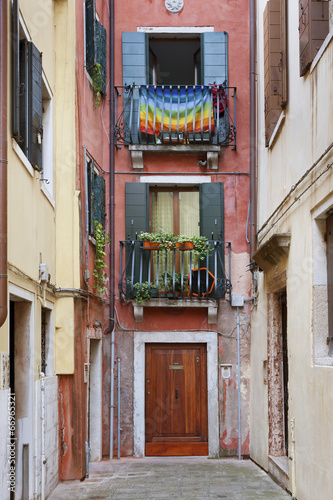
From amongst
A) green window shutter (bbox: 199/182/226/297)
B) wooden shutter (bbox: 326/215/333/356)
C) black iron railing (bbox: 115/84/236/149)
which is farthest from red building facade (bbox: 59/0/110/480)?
wooden shutter (bbox: 326/215/333/356)

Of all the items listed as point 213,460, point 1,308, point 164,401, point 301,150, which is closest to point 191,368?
point 164,401

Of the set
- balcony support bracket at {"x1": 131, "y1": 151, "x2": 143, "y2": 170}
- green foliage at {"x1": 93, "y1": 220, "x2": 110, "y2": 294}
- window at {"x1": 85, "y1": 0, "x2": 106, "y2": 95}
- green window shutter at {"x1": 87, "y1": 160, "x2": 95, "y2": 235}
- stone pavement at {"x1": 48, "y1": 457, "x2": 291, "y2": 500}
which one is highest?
window at {"x1": 85, "y1": 0, "x2": 106, "y2": 95}

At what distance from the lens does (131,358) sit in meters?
13.2

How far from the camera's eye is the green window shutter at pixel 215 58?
1358cm

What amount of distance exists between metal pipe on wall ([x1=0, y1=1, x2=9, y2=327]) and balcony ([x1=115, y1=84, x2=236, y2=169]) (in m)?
6.72

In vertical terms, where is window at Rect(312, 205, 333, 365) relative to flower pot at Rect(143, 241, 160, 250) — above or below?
below

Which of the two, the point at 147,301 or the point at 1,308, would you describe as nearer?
the point at 1,308

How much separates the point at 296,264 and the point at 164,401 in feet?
16.5

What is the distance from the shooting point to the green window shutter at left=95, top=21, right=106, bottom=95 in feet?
40.7

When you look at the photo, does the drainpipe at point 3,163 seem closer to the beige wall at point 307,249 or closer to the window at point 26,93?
the window at point 26,93

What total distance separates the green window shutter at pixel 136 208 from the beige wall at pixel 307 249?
3060 millimetres

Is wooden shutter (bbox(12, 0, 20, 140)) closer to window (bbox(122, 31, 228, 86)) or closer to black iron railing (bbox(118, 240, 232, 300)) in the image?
black iron railing (bbox(118, 240, 232, 300))

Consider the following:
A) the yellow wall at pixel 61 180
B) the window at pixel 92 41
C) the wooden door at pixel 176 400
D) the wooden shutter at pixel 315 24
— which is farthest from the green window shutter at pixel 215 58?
the wooden shutter at pixel 315 24

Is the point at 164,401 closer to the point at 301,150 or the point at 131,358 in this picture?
the point at 131,358
